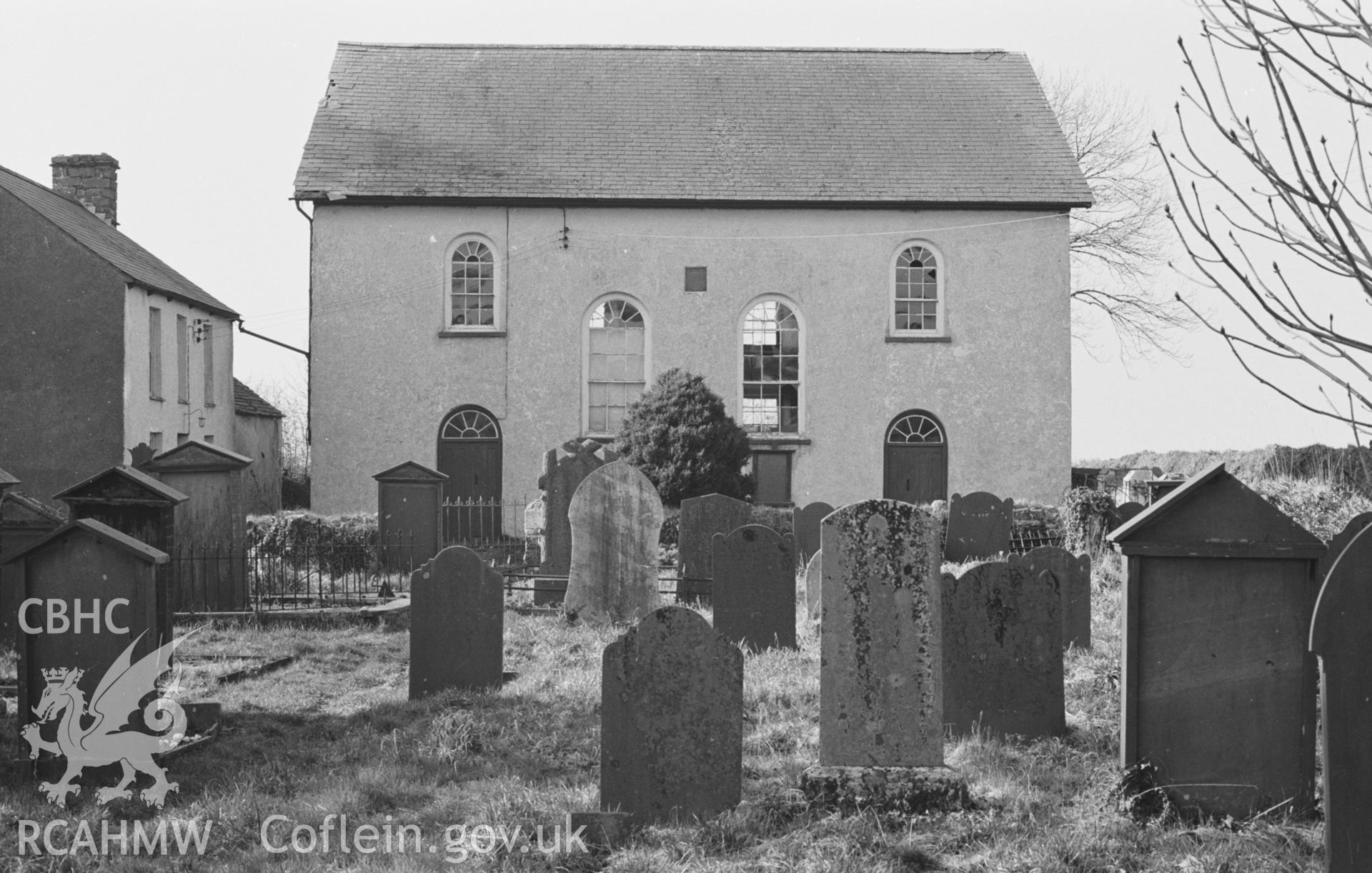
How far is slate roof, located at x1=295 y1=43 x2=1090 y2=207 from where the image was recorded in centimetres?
2372

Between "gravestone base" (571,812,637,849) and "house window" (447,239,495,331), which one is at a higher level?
"house window" (447,239,495,331)

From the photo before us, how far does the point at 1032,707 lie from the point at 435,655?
160 inches

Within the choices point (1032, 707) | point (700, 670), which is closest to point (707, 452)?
point (1032, 707)

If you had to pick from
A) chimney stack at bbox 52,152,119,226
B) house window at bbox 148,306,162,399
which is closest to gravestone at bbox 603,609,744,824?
house window at bbox 148,306,162,399

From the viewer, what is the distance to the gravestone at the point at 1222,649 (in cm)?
Result: 600

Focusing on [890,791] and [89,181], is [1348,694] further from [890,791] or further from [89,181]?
[89,181]

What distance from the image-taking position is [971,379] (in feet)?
77.2

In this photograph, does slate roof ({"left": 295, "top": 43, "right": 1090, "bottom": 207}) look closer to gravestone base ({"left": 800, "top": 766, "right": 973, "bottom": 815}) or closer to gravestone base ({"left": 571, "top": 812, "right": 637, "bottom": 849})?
gravestone base ({"left": 800, "top": 766, "right": 973, "bottom": 815})

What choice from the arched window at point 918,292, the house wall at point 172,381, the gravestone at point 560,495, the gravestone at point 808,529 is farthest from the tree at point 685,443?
the house wall at point 172,381

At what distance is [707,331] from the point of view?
78.1 ft

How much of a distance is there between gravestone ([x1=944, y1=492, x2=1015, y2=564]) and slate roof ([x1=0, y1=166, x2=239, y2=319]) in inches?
538

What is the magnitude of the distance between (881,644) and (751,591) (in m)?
4.23

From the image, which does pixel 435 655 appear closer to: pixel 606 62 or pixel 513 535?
pixel 513 535

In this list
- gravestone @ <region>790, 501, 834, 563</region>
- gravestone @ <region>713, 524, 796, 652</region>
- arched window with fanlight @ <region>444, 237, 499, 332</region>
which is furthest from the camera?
arched window with fanlight @ <region>444, 237, 499, 332</region>
